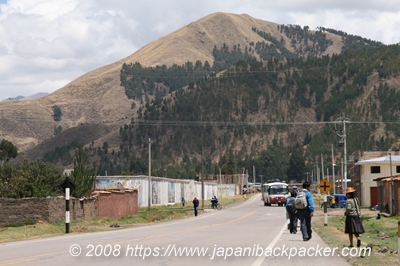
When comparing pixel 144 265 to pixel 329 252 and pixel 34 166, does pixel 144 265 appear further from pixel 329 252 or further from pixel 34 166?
pixel 34 166

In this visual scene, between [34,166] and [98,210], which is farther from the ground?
[34,166]

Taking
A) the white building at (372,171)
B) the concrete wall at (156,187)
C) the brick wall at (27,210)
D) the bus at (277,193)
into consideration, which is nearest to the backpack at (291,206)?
the brick wall at (27,210)

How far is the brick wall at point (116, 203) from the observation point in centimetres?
4909

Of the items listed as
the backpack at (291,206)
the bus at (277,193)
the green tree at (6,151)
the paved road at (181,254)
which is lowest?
the bus at (277,193)

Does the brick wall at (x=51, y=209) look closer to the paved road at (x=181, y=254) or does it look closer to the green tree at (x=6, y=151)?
the paved road at (x=181, y=254)

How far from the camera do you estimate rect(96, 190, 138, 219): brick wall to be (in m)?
49.1

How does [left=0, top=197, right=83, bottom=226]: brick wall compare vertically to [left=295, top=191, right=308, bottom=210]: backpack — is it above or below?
below

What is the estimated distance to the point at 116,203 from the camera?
5338cm

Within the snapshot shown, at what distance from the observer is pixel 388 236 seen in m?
31.5

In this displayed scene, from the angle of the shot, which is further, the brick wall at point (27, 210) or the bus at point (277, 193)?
the bus at point (277, 193)

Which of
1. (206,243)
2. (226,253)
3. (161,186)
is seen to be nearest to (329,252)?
(226,253)

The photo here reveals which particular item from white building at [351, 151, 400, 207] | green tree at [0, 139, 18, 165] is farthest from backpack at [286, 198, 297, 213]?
green tree at [0, 139, 18, 165]

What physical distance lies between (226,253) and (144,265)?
3838mm

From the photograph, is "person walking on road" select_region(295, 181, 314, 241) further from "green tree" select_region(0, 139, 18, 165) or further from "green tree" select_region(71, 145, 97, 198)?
"green tree" select_region(0, 139, 18, 165)
